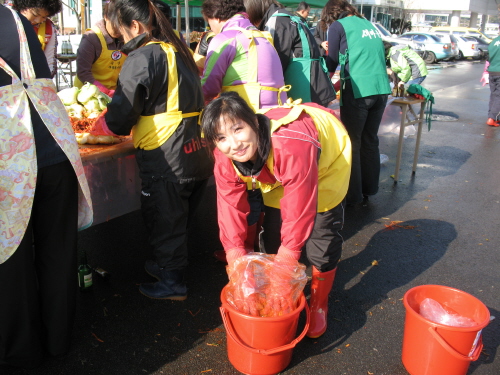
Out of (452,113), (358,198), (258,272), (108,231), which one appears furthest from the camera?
(452,113)

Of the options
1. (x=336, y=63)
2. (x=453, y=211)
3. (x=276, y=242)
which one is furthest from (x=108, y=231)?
(x=453, y=211)

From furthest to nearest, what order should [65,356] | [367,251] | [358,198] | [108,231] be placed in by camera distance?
[358,198] → [108,231] → [367,251] → [65,356]

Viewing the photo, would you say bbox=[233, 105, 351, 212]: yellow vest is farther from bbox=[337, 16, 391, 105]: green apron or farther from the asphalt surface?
bbox=[337, 16, 391, 105]: green apron

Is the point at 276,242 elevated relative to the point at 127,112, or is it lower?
lower

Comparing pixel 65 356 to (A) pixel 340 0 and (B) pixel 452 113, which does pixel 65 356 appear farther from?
(B) pixel 452 113

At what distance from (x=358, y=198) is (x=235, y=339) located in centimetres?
266

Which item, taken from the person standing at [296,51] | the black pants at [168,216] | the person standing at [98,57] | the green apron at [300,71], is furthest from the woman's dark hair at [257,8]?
the black pants at [168,216]

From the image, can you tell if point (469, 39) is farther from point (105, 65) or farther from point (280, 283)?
point (280, 283)

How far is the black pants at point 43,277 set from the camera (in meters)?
2.10

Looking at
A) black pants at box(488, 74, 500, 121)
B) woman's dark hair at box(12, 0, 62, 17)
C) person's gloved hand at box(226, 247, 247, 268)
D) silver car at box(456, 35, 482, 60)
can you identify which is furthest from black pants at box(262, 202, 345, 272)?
silver car at box(456, 35, 482, 60)

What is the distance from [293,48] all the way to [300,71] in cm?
19

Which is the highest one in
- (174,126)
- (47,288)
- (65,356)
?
(174,126)

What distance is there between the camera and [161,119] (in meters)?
2.60

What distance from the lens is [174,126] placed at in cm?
262
